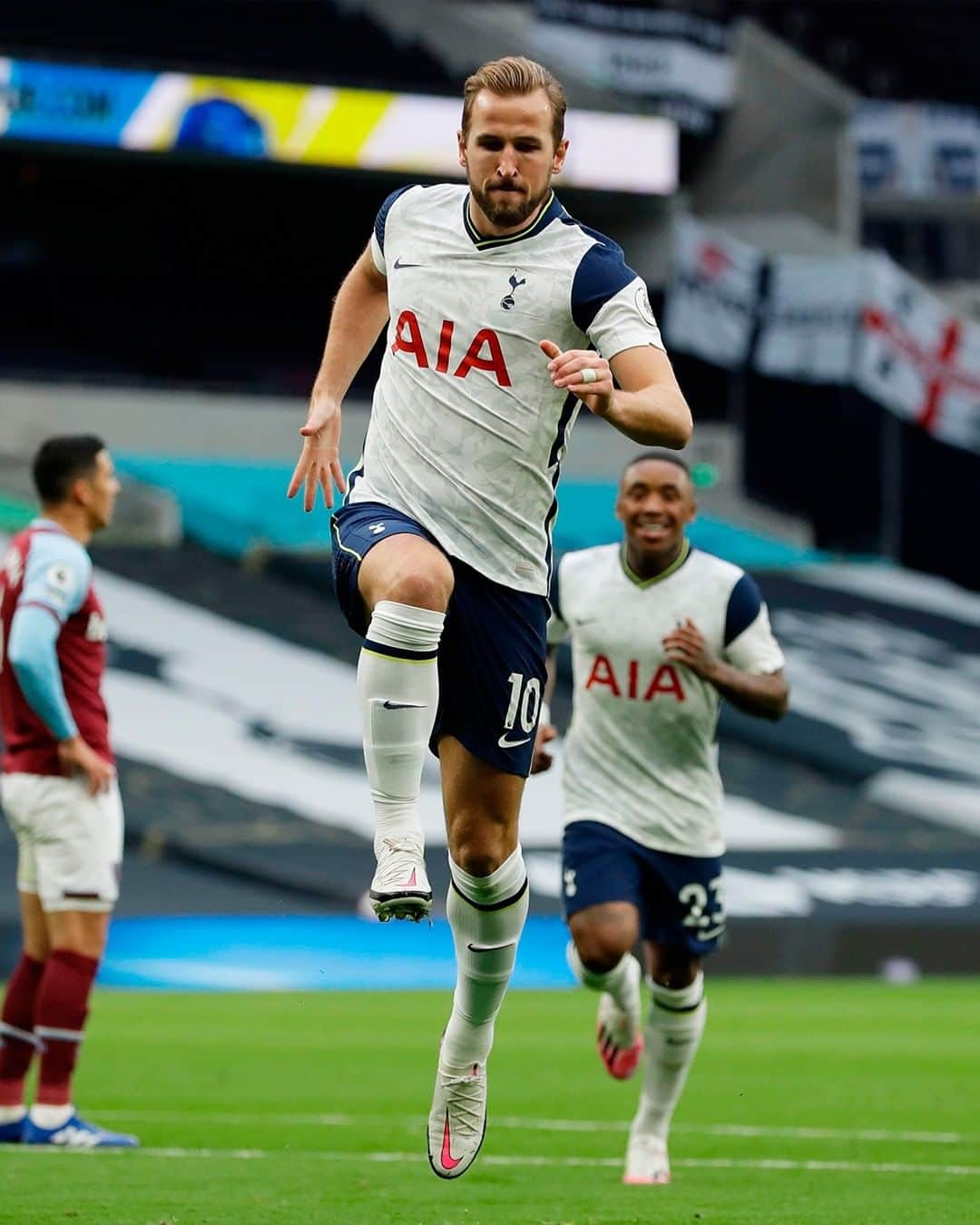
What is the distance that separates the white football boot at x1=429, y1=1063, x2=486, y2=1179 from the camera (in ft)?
20.0

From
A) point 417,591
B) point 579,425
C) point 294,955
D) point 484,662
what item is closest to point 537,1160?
point 484,662

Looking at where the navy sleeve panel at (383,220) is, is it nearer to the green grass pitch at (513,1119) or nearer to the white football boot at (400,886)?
the white football boot at (400,886)

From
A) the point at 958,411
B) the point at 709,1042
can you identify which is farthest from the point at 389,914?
the point at 958,411

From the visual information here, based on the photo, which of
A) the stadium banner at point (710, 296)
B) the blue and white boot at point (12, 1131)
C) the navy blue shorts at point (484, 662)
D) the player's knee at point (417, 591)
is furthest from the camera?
the stadium banner at point (710, 296)

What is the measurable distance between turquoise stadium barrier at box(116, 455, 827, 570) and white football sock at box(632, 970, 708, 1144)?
1665cm

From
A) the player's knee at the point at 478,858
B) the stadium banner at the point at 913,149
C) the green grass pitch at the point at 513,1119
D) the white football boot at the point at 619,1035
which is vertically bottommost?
the green grass pitch at the point at 513,1119

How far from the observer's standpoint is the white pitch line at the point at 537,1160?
795 centimetres

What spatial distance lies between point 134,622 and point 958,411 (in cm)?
1083

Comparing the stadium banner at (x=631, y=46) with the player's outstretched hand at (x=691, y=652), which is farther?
the stadium banner at (x=631, y=46)

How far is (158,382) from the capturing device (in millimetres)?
26469

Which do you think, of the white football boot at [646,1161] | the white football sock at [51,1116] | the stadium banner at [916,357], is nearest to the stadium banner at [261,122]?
the stadium banner at [916,357]

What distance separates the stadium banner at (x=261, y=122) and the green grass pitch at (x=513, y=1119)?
10.6m

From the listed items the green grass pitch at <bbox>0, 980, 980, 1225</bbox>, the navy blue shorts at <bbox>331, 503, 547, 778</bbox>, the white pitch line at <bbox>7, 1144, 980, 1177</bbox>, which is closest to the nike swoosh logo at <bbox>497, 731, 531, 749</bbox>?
the navy blue shorts at <bbox>331, 503, 547, 778</bbox>

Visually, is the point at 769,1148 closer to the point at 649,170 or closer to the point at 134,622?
the point at 134,622
